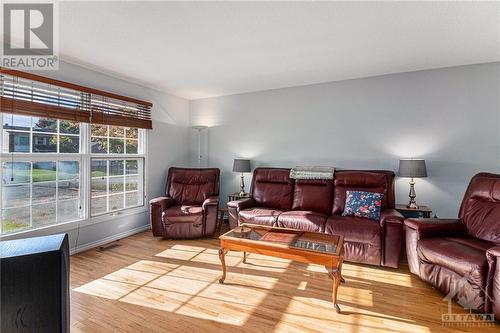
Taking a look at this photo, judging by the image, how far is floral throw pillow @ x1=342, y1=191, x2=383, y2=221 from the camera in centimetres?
307

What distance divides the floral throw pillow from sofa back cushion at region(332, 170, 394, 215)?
0.12 m

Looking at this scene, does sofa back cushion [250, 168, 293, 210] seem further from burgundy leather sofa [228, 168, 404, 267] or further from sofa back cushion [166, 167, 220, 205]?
sofa back cushion [166, 167, 220, 205]

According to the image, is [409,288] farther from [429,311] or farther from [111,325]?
[111,325]

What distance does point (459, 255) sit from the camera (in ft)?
6.68

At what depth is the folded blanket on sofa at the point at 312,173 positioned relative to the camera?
11.9 ft

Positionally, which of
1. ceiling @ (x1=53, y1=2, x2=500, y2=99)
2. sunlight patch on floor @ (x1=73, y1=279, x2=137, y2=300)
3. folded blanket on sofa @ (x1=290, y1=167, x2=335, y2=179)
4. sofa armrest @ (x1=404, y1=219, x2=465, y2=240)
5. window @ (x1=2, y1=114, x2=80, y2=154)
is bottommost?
sunlight patch on floor @ (x1=73, y1=279, x2=137, y2=300)

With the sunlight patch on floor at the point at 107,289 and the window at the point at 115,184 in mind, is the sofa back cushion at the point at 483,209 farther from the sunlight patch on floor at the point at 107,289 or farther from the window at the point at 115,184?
the window at the point at 115,184

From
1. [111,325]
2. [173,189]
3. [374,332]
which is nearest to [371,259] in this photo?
[374,332]

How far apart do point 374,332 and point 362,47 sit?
8.56 feet

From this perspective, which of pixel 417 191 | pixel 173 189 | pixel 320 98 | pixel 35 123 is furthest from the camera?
pixel 173 189

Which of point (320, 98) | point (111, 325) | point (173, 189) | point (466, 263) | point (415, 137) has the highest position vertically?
point (320, 98)

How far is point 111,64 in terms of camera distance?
10.4 feet

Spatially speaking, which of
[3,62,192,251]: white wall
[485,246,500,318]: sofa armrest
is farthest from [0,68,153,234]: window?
[485,246,500,318]: sofa armrest

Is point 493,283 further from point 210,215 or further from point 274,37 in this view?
point 210,215
